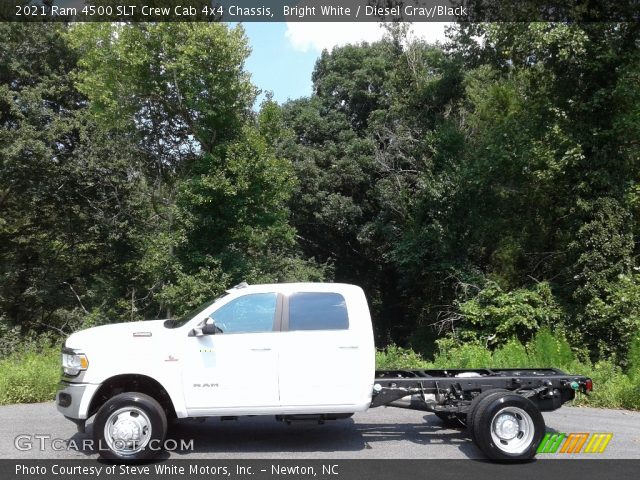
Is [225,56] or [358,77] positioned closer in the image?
[225,56]

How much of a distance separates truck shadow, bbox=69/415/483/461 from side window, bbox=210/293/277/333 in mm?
1442

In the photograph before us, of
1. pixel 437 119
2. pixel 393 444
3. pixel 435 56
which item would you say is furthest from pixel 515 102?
pixel 393 444

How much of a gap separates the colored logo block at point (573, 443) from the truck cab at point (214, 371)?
2.31 m

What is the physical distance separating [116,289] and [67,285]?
256 cm

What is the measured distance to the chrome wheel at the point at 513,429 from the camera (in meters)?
6.48

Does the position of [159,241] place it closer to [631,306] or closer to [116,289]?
[116,289]

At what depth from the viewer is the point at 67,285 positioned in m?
25.5

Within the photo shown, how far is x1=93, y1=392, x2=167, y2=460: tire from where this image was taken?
6250 mm

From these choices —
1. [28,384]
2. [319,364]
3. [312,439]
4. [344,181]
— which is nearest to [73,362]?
[319,364]

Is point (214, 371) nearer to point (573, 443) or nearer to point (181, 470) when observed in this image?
point (181, 470)

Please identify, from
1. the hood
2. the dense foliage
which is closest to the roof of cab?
the hood

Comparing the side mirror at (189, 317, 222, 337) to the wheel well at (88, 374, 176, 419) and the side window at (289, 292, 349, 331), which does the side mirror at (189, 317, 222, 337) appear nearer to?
the wheel well at (88, 374, 176, 419)

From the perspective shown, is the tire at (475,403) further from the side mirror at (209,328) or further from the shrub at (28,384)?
the shrub at (28,384)

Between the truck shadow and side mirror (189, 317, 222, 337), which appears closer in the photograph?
side mirror (189, 317, 222, 337)
